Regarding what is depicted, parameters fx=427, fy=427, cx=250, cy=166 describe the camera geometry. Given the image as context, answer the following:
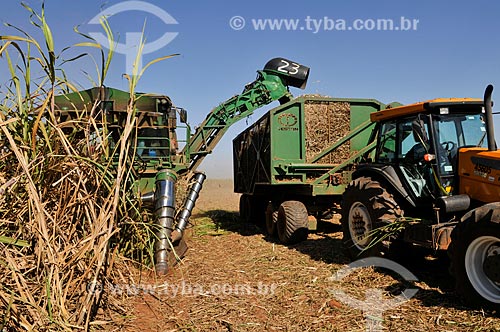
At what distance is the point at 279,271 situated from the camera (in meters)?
5.72

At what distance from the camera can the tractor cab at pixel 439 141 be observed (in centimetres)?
484

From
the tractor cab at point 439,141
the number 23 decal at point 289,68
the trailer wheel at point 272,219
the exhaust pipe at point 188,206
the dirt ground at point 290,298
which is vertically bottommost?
→ the dirt ground at point 290,298

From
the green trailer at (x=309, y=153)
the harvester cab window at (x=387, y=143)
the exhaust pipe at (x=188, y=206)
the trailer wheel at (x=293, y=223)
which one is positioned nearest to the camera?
the harvester cab window at (x=387, y=143)

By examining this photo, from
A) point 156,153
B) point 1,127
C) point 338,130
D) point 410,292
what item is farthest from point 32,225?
point 338,130

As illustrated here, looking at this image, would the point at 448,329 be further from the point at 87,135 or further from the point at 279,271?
the point at 87,135

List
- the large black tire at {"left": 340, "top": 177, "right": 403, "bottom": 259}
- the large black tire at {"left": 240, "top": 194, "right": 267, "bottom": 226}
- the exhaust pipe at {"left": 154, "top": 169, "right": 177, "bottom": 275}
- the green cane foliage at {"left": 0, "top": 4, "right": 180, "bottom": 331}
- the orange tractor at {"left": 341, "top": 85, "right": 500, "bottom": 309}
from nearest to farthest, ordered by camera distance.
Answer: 1. the green cane foliage at {"left": 0, "top": 4, "right": 180, "bottom": 331}
2. the orange tractor at {"left": 341, "top": 85, "right": 500, "bottom": 309}
3. the large black tire at {"left": 340, "top": 177, "right": 403, "bottom": 259}
4. the exhaust pipe at {"left": 154, "top": 169, "right": 177, "bottom": 275}
5. the large black tire at {"left": 240, "top": 194, "right": 267, "bottom": 226}

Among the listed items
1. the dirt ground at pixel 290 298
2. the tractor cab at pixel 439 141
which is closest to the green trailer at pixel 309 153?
the dirt ground at pixel 290 298

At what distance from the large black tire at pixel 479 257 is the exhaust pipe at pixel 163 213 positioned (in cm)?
321

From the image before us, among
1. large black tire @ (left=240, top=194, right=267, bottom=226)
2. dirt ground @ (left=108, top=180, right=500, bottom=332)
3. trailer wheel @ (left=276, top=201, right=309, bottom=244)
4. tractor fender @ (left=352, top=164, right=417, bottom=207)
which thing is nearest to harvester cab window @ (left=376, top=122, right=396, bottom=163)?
tractor fender @ (left=352, top=164, right=417, bottom=207)

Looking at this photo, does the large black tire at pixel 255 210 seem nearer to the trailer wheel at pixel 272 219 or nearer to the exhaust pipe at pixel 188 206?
the trailer wheel at pixel 272 219

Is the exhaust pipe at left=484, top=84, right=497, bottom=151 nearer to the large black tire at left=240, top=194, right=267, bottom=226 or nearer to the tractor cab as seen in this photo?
the tractor cab

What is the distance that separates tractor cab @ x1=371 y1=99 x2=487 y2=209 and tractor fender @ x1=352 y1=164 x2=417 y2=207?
0.06 meters

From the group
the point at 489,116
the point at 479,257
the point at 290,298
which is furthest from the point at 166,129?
the point at 479,257

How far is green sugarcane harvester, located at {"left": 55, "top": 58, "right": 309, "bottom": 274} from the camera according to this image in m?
4.12
